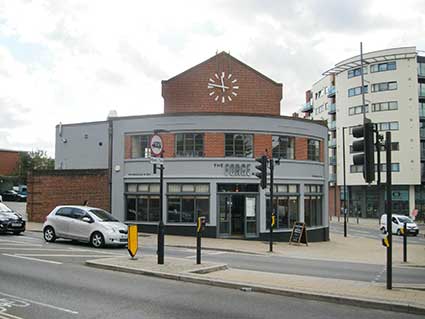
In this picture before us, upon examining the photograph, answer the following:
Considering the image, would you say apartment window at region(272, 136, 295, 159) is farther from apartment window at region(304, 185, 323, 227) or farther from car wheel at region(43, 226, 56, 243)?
car wheel at region(43, 226, 56, 243)

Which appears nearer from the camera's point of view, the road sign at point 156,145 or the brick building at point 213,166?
the road sign at point 156,145

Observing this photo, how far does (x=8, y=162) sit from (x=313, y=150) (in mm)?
60467

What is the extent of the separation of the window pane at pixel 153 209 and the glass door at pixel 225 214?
3.44 meters

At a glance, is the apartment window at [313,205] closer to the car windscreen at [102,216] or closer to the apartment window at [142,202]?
the apartment window at [142,202]

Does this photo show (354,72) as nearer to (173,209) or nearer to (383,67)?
(383,67)

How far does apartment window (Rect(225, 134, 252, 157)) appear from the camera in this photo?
87.5 ft

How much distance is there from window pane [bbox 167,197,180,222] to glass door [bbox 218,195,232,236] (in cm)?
224

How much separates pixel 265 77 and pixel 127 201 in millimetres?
11555

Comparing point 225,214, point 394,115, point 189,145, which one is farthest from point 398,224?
point 394,115

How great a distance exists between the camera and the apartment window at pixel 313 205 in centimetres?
2891

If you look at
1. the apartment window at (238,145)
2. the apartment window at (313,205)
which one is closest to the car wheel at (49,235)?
the apartment window at (238,145)

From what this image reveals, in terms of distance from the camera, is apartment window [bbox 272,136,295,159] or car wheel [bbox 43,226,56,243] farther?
apartment window [bbox 272,136,295,159]

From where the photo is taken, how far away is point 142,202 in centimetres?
2708

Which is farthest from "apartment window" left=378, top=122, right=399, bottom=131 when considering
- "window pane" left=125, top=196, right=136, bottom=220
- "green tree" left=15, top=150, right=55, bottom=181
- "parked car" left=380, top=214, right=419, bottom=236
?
"green tree" left=15, top=150, right=55, bottom=181
